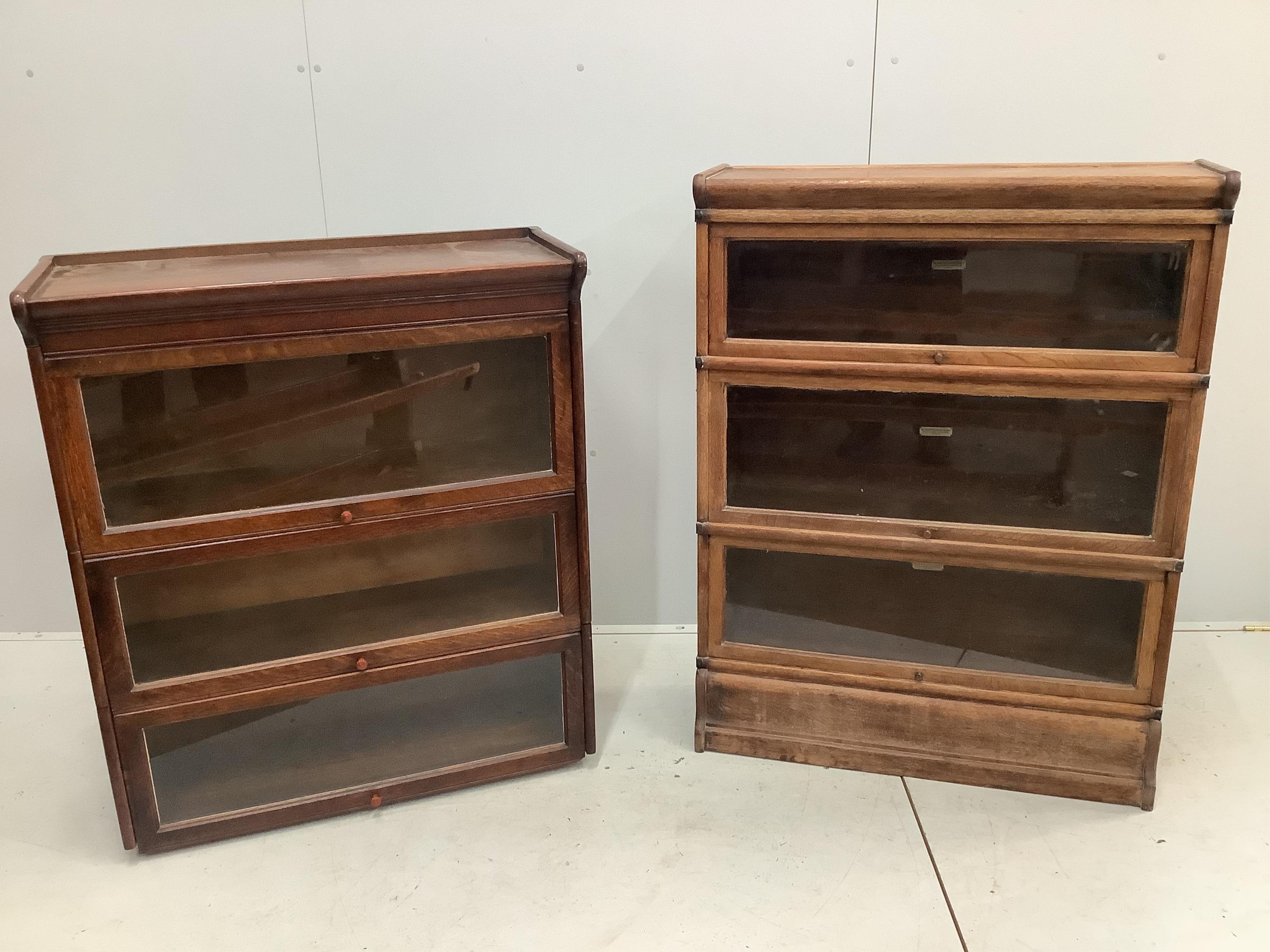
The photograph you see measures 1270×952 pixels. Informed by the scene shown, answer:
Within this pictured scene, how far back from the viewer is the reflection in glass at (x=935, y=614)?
76.1 inches

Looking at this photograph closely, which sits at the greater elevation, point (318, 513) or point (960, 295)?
point (960, 295)

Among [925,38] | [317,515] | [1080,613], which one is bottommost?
[1080,613]

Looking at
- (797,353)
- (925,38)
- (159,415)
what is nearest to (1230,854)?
(797,353)

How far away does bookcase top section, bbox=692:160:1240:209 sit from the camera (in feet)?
5.34

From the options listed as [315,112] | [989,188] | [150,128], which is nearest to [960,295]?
[989,188]

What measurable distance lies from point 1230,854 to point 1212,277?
1.01 m

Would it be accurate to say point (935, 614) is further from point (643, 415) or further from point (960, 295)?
point (643, 415)

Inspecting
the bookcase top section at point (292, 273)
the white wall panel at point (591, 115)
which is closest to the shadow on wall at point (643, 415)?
the white wall panel at point (591, 115)

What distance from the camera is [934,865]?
1788 mm

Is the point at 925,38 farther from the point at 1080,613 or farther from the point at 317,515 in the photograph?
the point at 317,515

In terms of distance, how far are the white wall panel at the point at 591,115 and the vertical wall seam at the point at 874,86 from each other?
10mm

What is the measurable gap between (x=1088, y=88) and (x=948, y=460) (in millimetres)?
900

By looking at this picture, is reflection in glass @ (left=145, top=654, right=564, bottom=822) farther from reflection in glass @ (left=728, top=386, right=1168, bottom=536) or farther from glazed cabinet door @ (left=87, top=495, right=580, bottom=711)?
reflection in glass @ (left=728, top=386, right=1168, bottom=536)

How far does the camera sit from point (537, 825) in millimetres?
1905
